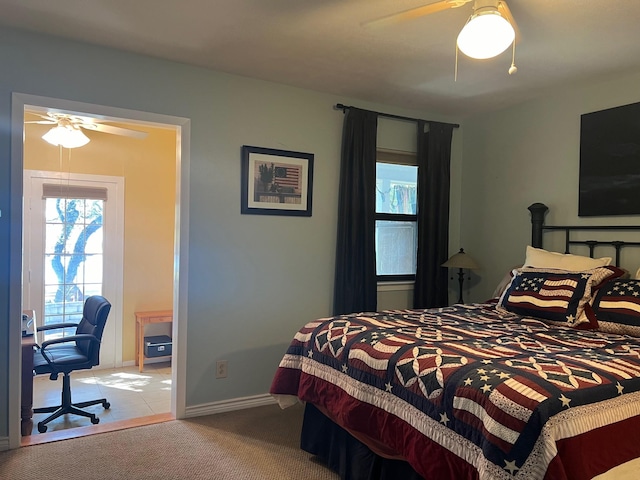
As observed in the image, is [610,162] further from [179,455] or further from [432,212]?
[179,455]

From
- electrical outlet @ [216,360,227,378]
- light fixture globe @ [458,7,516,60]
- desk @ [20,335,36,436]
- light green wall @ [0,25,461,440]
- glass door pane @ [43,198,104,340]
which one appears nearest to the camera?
light fixture globe @ [458,7,516,60]

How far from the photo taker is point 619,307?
2492 millimetres

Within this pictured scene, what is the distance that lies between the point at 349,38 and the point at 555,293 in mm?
1881

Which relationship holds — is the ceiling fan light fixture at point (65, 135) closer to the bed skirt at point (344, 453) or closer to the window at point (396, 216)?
the window at point (396, 216)

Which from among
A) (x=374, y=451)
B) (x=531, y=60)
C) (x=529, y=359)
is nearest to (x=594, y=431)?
(x=529, y=359)

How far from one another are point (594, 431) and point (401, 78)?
8.37 feet

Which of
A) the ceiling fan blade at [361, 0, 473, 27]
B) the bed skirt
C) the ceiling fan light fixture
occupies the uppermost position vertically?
the ceiling fan blade at [361, 0, 473, 27]

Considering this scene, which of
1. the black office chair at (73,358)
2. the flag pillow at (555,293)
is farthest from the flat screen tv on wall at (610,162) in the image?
the black office chair at (73,358)

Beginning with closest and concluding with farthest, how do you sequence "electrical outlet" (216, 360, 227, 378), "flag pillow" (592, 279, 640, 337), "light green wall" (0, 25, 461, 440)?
"flag pillow" (592, 279, 640, 337) < "light green wall" (0, 25, 461, 440) < "electrical outlet" (216, 360, 227, 378)

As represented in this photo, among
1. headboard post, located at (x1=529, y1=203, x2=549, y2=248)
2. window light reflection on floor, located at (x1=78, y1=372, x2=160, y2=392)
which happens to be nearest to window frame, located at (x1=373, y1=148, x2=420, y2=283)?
headboard post, located at (x1=529, y1=203, x2=549, y2=248)

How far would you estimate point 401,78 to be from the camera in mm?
3322

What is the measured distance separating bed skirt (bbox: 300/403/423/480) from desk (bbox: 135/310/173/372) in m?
2.70

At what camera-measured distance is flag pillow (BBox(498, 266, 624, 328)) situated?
263 cm

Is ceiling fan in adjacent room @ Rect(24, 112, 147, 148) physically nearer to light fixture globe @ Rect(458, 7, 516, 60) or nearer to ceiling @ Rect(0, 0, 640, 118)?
ceiling @ Rect(0, 0, 640, 118)
